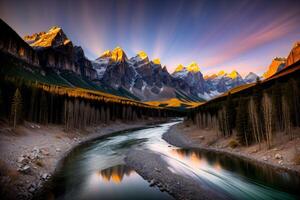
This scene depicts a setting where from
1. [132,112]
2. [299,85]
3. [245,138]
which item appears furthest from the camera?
[132,112]

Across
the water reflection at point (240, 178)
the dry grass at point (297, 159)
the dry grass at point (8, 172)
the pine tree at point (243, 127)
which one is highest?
the pine tree at point (243, 127)

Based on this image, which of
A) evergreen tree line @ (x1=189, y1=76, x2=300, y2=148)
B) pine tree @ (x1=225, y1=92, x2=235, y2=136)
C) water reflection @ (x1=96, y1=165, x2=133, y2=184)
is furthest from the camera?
pine tree @ (x1=225, y1=92, x2=235, y2=136)

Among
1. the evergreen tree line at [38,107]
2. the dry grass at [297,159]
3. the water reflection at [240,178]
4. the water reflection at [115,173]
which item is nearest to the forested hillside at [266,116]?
the dry grass at [297,159]

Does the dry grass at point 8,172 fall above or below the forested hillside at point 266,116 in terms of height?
below

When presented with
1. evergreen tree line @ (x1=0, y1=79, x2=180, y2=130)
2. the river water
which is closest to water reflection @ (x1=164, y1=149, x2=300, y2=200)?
the river water

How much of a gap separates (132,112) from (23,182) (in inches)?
5527

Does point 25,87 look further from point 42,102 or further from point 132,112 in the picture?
point 132,112

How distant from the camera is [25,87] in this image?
71438 mm

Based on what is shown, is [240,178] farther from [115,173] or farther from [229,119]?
[229,119]

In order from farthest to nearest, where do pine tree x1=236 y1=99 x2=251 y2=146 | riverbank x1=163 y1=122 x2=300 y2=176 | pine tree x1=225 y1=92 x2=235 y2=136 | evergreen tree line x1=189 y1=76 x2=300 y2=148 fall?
pine tree x1=225 y1=92 x2=235 y2=136, pine tree x1=236 y1=99 x2=251 y2=146, evergreen tree line x1=189 y1=76 x2=300 y2=148, riverbank x1=163 y1=122 x2=300 y2=176

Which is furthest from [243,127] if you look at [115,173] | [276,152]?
[115,173]

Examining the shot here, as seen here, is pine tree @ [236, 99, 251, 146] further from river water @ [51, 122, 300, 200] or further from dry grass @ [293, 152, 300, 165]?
dry grass @ [293, 152, 300, 165]

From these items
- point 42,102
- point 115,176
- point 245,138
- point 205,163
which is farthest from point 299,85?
point 42,102

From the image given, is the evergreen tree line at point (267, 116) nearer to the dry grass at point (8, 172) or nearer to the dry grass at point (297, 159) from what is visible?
the dry grass at point (297, 159)
